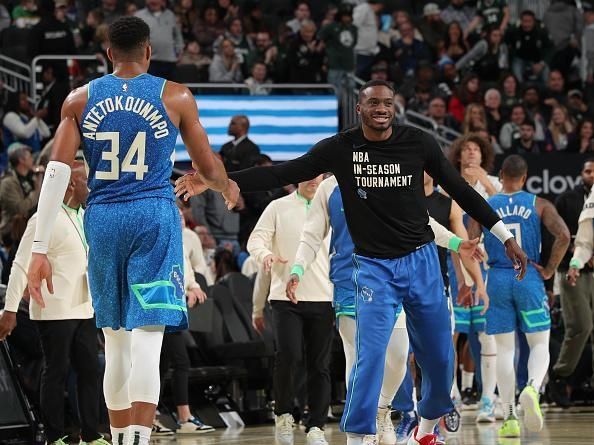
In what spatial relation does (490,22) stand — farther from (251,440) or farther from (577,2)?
(251,440)

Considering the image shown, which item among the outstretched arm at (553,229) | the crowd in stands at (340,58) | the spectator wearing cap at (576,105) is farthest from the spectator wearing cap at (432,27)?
the outstretched arm at (553,229)

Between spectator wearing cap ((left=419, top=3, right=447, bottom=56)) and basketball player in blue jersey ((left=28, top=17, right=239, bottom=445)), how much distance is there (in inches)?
614

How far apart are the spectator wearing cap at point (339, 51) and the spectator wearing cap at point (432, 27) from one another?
8.88 feet

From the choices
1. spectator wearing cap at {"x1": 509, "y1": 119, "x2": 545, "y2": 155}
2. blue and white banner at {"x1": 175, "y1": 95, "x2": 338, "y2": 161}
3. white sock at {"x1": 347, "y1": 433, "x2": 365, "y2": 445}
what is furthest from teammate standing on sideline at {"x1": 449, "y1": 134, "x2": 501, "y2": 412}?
blue and white banner at {"x1": 175, "y1": 95, "x2": 338, "y2": 161}

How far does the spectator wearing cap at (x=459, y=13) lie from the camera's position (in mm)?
22433

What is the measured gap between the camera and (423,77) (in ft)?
66.0

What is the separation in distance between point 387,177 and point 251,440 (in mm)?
3957

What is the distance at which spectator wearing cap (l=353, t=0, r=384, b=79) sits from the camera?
20375 millimetres

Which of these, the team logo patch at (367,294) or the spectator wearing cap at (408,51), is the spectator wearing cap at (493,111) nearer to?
the spectator wearing cap at (408,51)

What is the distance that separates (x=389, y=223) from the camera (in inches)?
285

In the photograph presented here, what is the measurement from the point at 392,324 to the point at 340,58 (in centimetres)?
1238

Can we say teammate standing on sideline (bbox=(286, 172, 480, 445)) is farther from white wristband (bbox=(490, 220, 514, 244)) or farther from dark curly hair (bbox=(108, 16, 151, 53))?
dark curly hair (bbox=(108, 16, 151, 53))

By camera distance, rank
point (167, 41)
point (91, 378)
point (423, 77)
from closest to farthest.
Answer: point (91, 378), point (167, 41), point (423, 77)

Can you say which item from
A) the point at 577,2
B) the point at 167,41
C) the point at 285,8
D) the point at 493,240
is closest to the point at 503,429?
the point at 493,240
